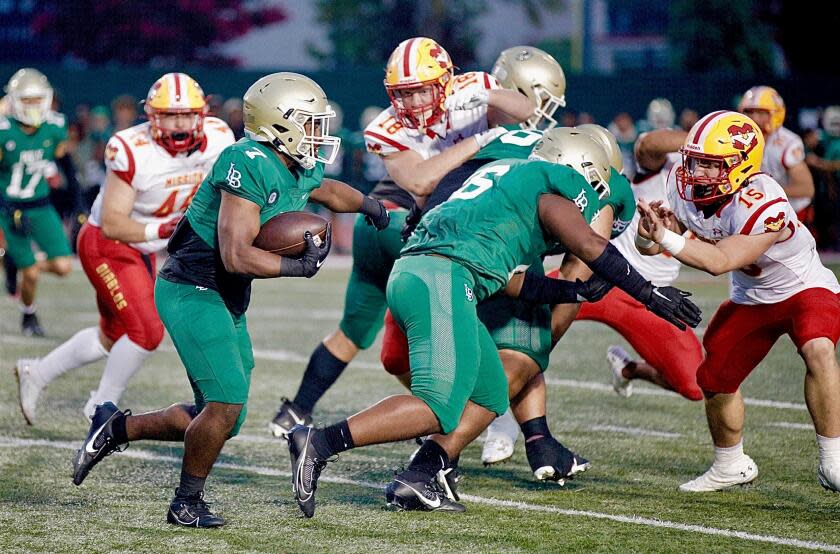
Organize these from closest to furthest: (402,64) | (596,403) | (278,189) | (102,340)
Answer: (278,189), (402,64), (102,340), (596,403)

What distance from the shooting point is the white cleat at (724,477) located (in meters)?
4.70

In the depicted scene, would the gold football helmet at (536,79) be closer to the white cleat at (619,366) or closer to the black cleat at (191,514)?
the white cleat at (619,366)

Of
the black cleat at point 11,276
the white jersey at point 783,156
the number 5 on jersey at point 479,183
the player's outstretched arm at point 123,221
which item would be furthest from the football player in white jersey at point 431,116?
the black cleat at point 11,276

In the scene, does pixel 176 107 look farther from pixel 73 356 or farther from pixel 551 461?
pixel 551 461

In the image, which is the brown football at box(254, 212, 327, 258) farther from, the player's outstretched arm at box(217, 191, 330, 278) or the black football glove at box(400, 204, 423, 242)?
the black football glove at box(400, 204, 423, 242)

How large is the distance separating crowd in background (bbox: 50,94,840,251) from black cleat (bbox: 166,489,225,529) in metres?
8.88

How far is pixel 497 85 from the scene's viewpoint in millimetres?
5336

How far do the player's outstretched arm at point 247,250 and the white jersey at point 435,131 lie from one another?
1287mm

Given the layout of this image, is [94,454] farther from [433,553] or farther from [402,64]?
[402,64]

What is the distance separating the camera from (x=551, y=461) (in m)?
4.71

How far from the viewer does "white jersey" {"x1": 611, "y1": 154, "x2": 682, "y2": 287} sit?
5930 millimetres

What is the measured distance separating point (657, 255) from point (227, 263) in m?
2.56

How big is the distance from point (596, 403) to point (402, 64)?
7.52 feet

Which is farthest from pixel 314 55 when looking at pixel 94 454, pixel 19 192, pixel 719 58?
pixel 94 454
